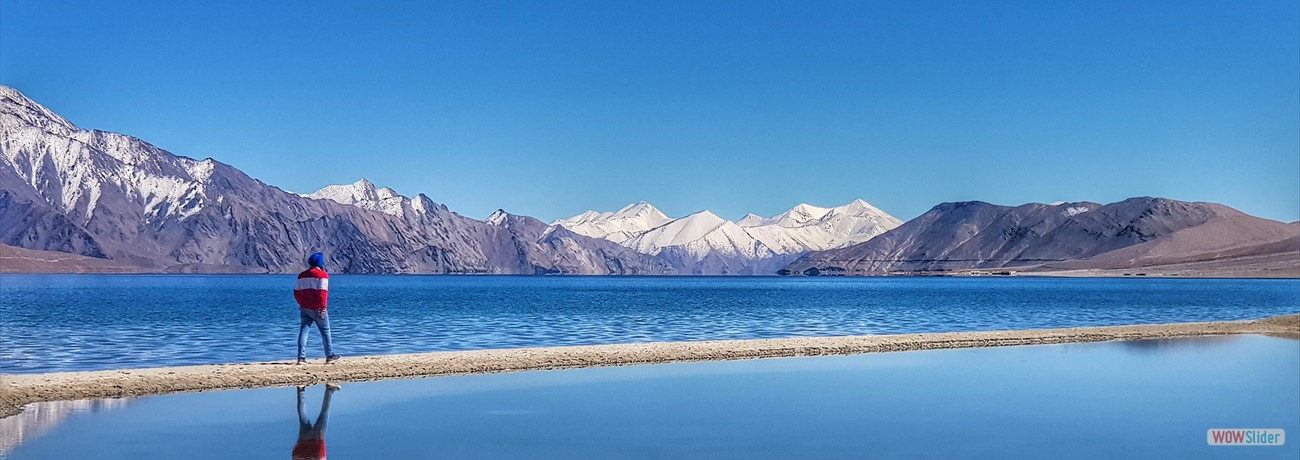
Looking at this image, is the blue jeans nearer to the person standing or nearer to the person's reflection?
the person standing

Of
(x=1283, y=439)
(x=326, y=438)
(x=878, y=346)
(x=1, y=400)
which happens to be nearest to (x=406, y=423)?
(x=326, y=438)

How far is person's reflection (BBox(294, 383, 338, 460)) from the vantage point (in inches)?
578

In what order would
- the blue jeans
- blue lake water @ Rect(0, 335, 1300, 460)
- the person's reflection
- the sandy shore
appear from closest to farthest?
the person's reflection, blue lake water @ Rect(0, 335, 1300, 460), the sandy shore, the blue jeans

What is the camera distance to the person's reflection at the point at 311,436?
578 inches

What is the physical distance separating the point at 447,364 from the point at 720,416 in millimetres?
9662

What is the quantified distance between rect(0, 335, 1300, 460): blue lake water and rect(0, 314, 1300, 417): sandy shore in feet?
3.38

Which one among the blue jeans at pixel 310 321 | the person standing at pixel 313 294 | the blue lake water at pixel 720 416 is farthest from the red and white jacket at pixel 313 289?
the blue lake water at pixel 720 416

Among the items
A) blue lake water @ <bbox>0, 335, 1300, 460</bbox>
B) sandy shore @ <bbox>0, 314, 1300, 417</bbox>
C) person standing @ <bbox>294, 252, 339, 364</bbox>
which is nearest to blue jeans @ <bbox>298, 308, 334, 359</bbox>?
person standing @ <bbox>294, 252, 339, 364</bbox>

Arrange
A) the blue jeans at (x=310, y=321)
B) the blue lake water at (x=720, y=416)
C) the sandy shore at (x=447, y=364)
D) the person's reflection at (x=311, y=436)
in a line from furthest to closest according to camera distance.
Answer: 1. the blue jeans at (x=310, y=321)
2. the sandy shore at (x=447, y=364)
3. the blue lake water at (x=720, y=416)
4. the person's reflection at (x=311, y=436)

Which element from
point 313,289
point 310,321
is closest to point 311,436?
point 313,289

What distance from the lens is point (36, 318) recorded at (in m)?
63.2

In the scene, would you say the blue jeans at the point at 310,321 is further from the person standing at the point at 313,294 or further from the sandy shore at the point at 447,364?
the sandy shore at the point at 447,364

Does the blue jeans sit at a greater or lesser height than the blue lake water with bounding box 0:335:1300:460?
greater

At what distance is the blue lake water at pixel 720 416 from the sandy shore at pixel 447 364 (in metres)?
1.03
